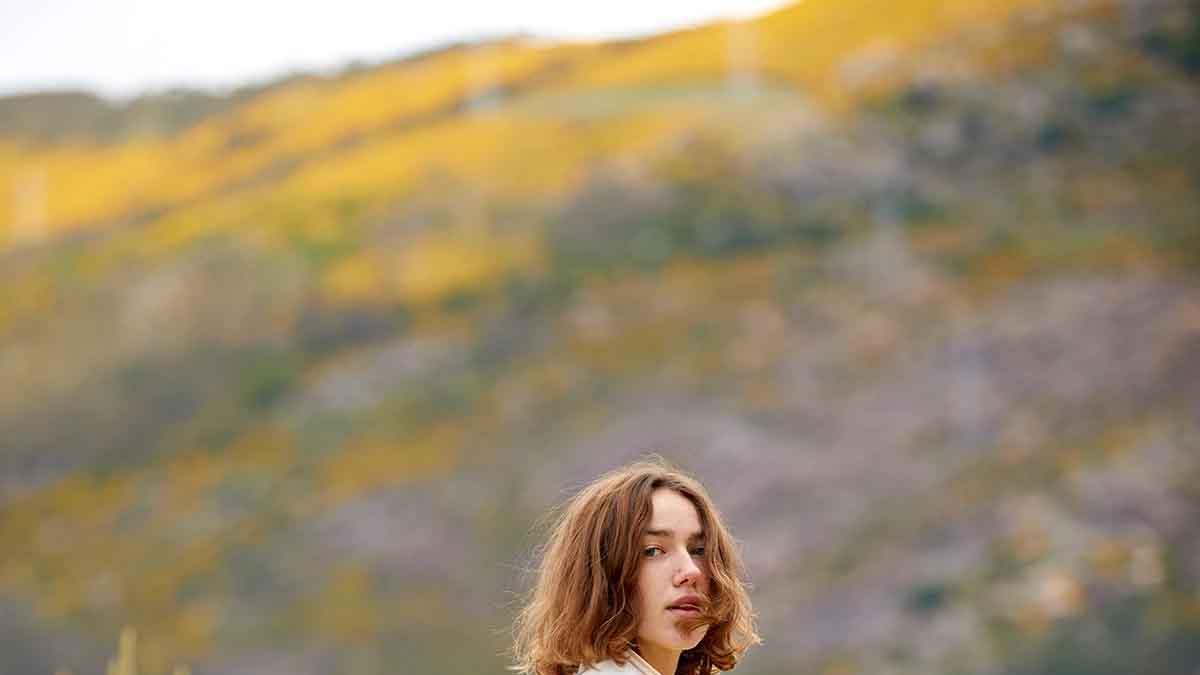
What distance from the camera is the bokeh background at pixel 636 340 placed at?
435 inches

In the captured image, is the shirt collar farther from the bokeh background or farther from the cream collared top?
the bokeh background

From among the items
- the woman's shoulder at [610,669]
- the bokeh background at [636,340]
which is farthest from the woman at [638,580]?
the bokeh background at [636,340]

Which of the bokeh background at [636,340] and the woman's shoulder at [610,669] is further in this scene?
the bokeh background at [636,340]

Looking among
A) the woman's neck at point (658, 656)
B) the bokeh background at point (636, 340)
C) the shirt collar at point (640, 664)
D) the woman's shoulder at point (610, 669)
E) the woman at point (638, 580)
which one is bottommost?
the woman's shoulder at point (610, 669)

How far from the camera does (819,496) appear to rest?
36.8 ft

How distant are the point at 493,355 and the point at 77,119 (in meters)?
3.84

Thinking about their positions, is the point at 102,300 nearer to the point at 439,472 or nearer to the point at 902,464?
the point at 439,472

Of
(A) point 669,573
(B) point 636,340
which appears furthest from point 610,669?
(B) point 636,340

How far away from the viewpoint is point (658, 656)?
1.81m

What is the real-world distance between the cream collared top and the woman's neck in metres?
0.03

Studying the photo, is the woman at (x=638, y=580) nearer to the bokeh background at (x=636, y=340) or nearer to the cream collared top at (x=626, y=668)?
the cream collared top at (x=626, y=668)

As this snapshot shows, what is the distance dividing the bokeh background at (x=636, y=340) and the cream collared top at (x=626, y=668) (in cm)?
897

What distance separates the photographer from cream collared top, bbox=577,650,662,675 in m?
1.73

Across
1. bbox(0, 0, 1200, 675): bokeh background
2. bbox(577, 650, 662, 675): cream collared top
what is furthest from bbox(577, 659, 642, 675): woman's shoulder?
bbox(0, 0, 1200, 675): bokeh background
